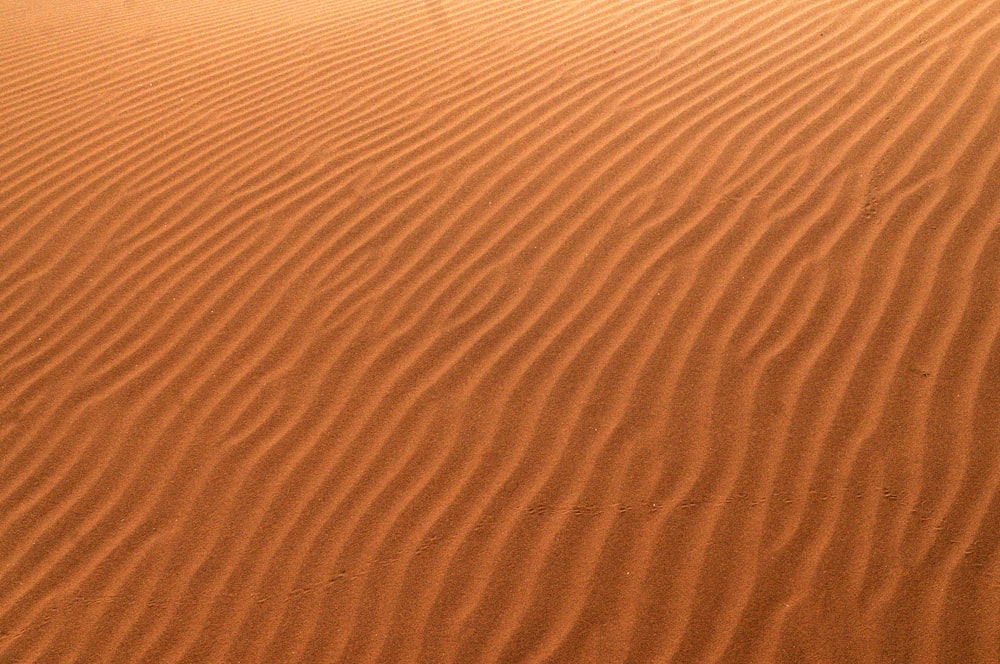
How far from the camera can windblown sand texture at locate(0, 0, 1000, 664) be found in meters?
2.70

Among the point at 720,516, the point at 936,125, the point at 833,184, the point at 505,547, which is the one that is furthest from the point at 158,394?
the point at 936,125

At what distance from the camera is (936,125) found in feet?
13.8

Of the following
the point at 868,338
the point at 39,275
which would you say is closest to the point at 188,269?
the point at 39,275

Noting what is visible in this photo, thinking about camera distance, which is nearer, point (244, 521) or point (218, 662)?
point (218, 662)

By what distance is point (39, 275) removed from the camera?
13.1 feet

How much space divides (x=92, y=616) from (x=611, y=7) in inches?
196

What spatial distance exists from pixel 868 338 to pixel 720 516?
1.01 metres

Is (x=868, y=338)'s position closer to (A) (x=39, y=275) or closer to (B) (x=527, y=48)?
(B) (x=527, y=48)

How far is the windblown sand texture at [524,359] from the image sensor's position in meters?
2.70

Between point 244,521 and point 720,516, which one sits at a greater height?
point 720,516

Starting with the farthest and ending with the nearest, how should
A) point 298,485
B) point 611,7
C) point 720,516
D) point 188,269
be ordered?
point 611,7, point 188,269, point 298,485, point 720,516

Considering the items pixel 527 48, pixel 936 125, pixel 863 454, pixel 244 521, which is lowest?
pixel 244 521

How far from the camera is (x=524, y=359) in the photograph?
3395 mm

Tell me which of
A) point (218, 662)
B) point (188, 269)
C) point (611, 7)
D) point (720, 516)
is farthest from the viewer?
point (611, 7)
